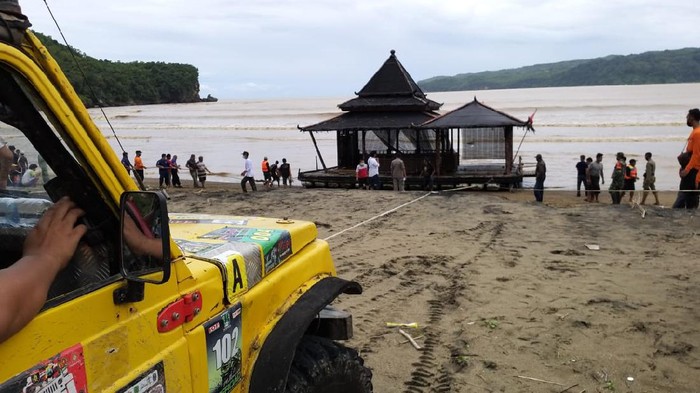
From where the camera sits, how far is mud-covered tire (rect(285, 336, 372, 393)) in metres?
2.72

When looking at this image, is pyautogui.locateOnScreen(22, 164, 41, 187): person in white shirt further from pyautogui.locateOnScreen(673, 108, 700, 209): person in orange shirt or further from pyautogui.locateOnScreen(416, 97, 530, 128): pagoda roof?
pyautogui.locateOnScreen(416, 97, 530, 128): pagoda roof

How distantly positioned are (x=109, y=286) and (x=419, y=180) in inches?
786

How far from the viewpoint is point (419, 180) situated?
21.5 meters

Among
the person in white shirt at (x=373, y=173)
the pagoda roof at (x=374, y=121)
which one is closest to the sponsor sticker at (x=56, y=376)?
the person in white shirt at (x=373, y=173)

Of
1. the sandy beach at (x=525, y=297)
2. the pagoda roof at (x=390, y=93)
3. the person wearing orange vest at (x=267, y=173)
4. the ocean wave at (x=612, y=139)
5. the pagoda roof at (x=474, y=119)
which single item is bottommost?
the sandy beach at (x=525, y=297)

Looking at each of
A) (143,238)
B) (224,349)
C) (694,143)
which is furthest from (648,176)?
(143,238)

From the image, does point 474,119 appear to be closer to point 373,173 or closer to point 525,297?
Result: point 373,173

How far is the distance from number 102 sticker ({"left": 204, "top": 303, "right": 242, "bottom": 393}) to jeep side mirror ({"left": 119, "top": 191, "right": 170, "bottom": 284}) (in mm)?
436

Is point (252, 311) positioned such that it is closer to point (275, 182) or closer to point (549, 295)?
point (549, 295)

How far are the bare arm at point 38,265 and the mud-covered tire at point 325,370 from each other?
1.22 meters

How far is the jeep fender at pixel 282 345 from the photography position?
244cm

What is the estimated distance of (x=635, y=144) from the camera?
36.8 m

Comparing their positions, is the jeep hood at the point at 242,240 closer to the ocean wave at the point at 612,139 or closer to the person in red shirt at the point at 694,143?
the person in red shirt at the point at 694,143

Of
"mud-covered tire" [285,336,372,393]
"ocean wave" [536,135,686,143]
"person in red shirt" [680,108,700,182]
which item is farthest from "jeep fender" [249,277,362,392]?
"ocean wave" [536,135,686,143]
